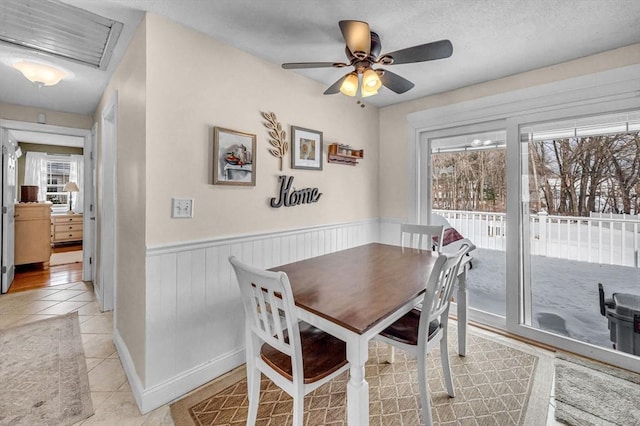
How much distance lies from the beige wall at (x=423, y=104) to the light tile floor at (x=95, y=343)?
224 cm

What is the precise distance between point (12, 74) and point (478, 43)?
3.89 m

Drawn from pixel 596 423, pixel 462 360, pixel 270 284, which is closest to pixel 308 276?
pixel 270 284

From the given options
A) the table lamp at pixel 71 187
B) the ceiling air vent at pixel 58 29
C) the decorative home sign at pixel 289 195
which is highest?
the ceiling air vent at pixel 58 29

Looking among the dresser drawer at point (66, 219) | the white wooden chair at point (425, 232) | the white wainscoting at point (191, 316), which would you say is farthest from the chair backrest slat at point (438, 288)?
the dresser drawer at point (66, 219)

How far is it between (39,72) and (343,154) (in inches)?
99.7

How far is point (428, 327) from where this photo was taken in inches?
59.6

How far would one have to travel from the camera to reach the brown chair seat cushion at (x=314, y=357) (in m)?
1.26

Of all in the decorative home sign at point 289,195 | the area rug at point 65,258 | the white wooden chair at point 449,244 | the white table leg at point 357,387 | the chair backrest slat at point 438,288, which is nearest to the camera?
the white table leg at point 357,387

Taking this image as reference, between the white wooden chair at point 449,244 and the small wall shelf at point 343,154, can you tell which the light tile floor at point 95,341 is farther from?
the white wooden chair at point 449,244

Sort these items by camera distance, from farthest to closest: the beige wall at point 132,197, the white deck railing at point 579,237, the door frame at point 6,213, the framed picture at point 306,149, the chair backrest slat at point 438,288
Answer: the door frame at point 6,213, the framed picture at point 306,149, the white deck railing at point 579,237, the beige wall at point 132,197, the chair backrest slat at point 438,288

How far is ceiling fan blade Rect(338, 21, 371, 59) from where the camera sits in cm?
142

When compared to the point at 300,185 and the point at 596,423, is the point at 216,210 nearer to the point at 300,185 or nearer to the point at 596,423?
the point at 300,185

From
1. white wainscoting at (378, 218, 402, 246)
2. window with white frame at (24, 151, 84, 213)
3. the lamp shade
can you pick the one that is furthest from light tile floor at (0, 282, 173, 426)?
window with white frame at (24, 151, 84, 213)

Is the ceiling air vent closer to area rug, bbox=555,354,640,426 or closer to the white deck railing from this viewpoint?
the white deck railing
